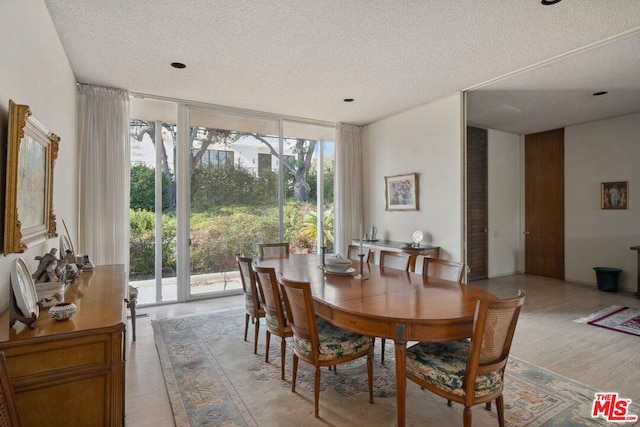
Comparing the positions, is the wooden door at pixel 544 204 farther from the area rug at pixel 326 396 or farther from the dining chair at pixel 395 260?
the dining chair at pixel 395 260

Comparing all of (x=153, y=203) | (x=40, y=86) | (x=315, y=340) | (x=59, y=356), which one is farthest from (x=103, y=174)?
(x=315, y=340)

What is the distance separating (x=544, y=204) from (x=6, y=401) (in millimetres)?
7641

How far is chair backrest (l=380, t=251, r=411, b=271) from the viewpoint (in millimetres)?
3201

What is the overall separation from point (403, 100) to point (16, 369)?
471cm

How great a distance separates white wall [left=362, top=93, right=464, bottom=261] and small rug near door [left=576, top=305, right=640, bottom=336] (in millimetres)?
1609

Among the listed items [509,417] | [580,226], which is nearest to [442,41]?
[509,417]

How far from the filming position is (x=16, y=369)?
1319 millimetres

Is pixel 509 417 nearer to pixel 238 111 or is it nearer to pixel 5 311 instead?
pixel 5 311

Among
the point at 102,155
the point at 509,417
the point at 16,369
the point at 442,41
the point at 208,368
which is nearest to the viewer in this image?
the point at 16,369

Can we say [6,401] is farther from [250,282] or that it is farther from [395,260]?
[395,260]

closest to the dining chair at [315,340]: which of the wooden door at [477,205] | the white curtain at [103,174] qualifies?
the white curtain at [103,174]

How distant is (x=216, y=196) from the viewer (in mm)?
4953

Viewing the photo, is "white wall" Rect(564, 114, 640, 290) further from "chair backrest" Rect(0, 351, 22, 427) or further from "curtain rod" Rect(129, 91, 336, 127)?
"chair backrest" Rect(0, 351, 22, 427)

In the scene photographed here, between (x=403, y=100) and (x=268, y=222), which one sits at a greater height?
(x=403, y=100)
